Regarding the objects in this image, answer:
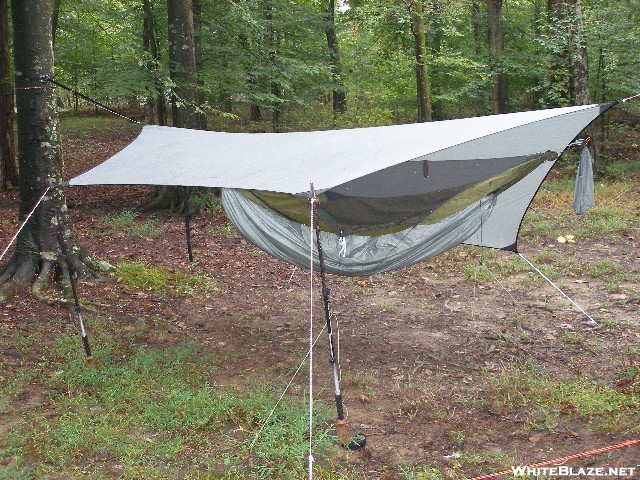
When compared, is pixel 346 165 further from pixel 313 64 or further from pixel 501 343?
pixel 313 64

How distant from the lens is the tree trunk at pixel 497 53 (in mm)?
11102

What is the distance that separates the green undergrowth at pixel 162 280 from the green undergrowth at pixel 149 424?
1.49m

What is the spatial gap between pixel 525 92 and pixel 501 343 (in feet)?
33.2

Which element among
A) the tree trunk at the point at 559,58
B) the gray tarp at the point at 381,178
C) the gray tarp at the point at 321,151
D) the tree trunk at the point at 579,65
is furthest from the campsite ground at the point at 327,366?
the tree trunk at the point at 559,58

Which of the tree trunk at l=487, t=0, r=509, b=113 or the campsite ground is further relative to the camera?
the tree trunk at l=487, t=0, r=509, b=113

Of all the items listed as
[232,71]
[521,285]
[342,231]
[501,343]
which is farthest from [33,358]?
[232,71]

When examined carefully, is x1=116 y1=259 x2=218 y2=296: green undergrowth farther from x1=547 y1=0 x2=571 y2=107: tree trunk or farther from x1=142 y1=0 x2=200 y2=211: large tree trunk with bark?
x1=547 y1=0 x2=571 y2=107: tree trunk

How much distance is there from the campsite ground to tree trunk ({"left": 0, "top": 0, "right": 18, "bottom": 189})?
2488 millimetres

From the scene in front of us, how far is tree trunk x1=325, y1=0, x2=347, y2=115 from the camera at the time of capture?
1087 centimetres

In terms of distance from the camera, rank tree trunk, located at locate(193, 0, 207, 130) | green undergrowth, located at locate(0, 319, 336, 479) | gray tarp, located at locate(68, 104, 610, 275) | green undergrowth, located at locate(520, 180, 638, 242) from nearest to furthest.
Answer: green undergrowth, located at locate(0, 319, 336, 479), gray tarp, located at locate(68, 104, 610, 275), green undergrowth, located at locate(520, 180, 638, 242), tree trunk, located at locate(193, 0, 207, 130)

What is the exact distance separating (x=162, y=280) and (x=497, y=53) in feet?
27.3

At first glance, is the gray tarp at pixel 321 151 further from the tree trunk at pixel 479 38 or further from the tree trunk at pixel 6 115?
the tree trunk at pixel 479 38

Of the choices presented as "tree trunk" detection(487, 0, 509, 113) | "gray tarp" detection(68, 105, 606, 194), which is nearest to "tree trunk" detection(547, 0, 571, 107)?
"tree trunk" detection(487, 0, 509, 113)

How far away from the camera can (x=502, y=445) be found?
2850mm
